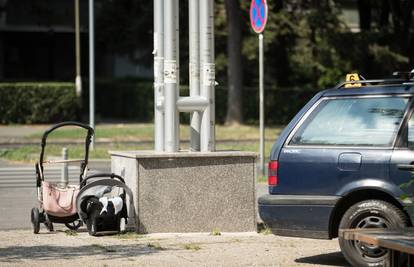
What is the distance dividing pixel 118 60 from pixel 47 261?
49782 millimetres

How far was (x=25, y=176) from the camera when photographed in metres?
18.3

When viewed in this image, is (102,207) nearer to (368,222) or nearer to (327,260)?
(327,260)

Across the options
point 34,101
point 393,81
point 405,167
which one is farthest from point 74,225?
point 34,101

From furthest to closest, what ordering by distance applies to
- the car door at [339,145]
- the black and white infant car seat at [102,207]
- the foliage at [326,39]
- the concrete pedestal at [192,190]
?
the foliage at [326,39], the concrete pedestal at [192,190], the black and white infant car seat at [102,207], the car door at [339,145]

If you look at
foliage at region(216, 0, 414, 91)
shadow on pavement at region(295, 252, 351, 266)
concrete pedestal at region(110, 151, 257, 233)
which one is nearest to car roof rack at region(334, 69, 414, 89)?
shadow on pavement at region(295, 252, 351, 266)

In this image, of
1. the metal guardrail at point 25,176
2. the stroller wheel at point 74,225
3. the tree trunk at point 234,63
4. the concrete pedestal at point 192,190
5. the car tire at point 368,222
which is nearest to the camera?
the car tire at point 368,222

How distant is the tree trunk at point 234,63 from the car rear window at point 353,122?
80.3 ft

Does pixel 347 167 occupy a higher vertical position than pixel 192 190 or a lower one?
higher

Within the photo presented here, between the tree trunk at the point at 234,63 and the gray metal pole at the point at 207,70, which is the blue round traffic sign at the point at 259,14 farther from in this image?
the tree trunk at the point at 234,63

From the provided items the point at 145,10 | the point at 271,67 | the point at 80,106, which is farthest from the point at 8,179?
the point at 271,67


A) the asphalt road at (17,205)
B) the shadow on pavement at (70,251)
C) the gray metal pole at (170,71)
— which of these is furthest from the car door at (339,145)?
the asphalt road at (17,205)

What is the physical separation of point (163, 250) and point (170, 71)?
2426 millimetres

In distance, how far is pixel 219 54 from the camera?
124 feet

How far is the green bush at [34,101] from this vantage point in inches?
1407
